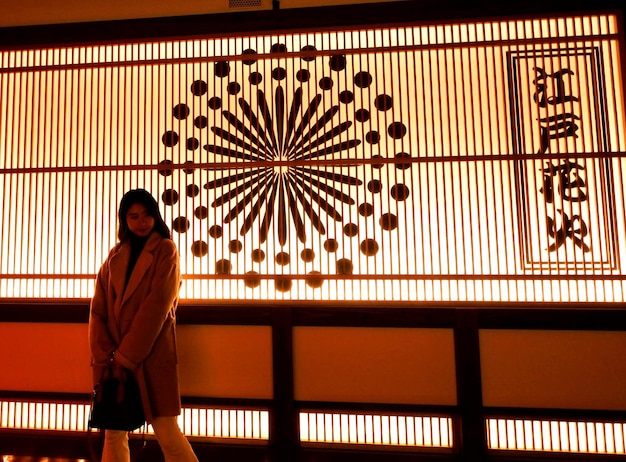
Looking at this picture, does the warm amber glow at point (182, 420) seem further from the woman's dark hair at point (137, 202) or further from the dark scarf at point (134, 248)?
the woman's dark hair at point (137, 202)

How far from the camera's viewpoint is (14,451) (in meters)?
2.55

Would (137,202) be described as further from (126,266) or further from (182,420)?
(182,420)

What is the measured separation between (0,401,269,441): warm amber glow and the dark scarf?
1071 mm

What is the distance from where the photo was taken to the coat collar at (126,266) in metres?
1.84

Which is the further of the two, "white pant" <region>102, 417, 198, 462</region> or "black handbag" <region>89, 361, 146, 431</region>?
"white pant" <region>102, 417, 198, 462</region>

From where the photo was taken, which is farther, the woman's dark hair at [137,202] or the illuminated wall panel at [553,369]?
the illuminated wall panel at [553,369]

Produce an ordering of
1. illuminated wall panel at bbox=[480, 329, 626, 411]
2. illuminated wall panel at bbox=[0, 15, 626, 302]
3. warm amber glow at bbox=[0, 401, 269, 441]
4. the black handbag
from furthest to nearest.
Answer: warm amber glow at bbox=[0, 401, 269, 441] < illuminated wall panel at bbox=[0, 15, 626, 302] < illuminated wall panel at bbox=[480, 329, 626, 411] < the black handbag

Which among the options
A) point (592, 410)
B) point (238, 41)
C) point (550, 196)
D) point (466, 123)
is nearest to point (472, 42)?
point (466, 123)

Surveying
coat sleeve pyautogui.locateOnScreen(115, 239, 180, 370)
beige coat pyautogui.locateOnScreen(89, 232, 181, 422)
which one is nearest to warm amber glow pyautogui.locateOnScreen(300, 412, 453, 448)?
beige coat pyautogui.locateOnScreen(89, 232, 181, 422)

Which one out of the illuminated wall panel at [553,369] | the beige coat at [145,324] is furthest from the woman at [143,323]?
the illuminated wall panel at [553,369]

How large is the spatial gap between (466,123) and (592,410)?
1.73 m

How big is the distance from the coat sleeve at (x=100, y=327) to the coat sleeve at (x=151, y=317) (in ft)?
0.26

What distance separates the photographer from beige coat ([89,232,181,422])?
1780 millimetres

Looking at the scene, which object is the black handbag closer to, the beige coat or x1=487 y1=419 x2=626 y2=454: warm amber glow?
the beige coat
